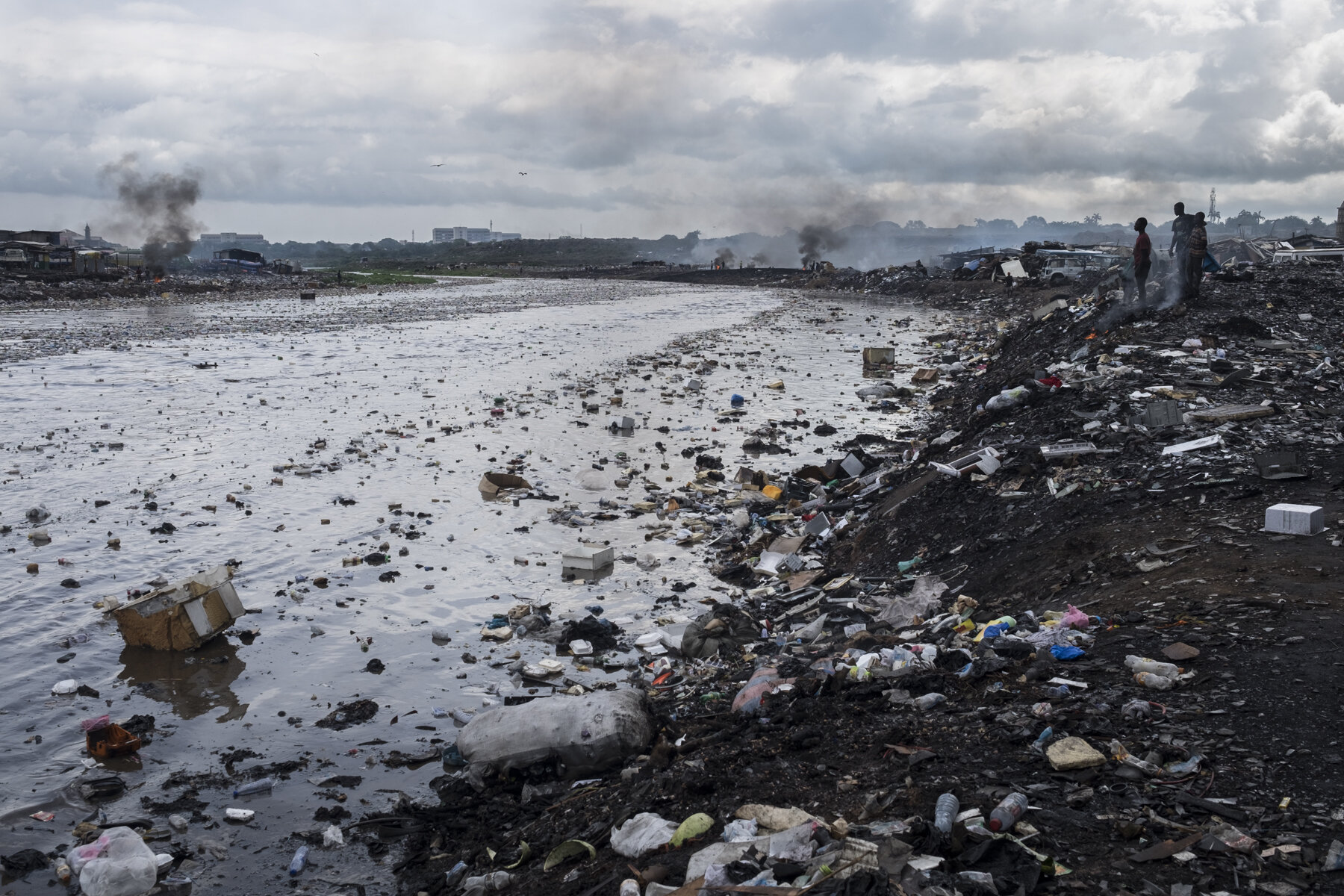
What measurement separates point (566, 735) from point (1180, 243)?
1163 cm

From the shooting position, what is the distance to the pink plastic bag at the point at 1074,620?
14.7ft

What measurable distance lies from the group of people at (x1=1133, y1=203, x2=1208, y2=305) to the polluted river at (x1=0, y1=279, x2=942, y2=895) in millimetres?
4395

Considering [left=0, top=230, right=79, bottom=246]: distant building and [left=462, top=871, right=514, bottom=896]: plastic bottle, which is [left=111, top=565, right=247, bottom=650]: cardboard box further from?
[left=0, top=230, right=79, bottom=246]: distant building

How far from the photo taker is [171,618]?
556cm

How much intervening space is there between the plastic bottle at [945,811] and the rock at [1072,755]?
435 mm

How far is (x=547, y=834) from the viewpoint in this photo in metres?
3.68

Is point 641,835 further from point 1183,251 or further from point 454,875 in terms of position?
point 1183,251

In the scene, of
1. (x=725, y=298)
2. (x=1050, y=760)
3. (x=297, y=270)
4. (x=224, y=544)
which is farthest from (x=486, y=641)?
(x=297, y=270)

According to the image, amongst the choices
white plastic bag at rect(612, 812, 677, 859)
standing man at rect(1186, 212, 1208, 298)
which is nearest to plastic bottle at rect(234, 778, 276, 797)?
white plastic bag at rect(612, 812, 677, 859)

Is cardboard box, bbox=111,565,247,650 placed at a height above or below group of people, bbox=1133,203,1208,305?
below

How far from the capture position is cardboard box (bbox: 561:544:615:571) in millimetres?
7090

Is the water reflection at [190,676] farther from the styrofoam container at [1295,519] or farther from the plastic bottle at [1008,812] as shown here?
the styrofoam container at [1295,519]

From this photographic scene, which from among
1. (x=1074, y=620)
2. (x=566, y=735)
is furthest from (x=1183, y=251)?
(x=566, y=735)

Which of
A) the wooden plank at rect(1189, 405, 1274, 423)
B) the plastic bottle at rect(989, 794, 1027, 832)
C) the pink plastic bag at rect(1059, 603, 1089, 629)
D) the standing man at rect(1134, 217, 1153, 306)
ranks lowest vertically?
the plastic bottle at rect(989, 794, 1027, 832)
